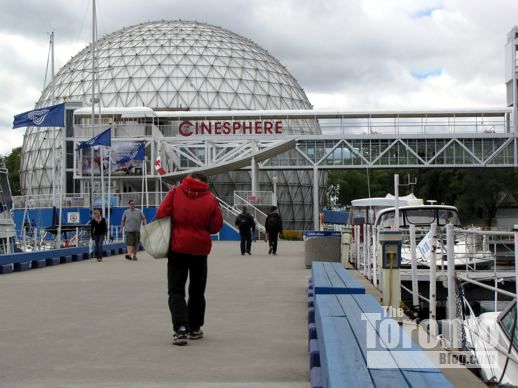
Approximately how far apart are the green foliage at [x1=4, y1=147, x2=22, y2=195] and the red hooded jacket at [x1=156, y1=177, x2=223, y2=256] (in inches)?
3798

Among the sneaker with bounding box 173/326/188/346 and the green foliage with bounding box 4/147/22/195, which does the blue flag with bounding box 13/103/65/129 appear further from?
the green foliage with bounding box 4/147/22/195

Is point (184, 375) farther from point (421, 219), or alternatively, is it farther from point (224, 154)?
point (224, 154)

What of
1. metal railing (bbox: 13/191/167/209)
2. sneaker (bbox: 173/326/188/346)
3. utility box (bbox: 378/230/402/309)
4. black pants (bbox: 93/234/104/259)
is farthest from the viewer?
metal railing (bbox: 13/191/167/209)

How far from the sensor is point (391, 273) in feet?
36.8

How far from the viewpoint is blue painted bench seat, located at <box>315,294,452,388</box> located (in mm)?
4195

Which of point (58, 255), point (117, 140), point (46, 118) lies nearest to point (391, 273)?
point (58, 255)

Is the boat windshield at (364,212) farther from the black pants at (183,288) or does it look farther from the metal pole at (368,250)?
the black pants at (183,288)

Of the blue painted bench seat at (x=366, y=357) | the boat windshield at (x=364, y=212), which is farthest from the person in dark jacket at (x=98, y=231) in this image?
the blue painted bench seat at (x=366, y=357)

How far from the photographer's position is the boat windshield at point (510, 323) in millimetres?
6461

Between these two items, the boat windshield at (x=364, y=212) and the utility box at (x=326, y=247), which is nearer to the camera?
the utility box at (x=326, y=247)

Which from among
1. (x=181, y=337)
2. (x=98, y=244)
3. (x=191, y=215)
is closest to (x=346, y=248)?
(x=98, y=244)

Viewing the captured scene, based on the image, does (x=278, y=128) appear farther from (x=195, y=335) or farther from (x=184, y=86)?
(x=195, y=335)

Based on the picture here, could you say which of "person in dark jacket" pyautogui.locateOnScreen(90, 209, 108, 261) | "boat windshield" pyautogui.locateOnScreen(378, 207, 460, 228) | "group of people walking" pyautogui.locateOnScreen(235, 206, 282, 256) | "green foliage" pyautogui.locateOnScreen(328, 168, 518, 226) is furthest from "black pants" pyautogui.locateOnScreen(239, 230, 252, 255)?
"green foliage" pyautogui.locateOnScreen(328, 168, 518, 226)

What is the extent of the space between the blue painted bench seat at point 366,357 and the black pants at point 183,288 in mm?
2216
